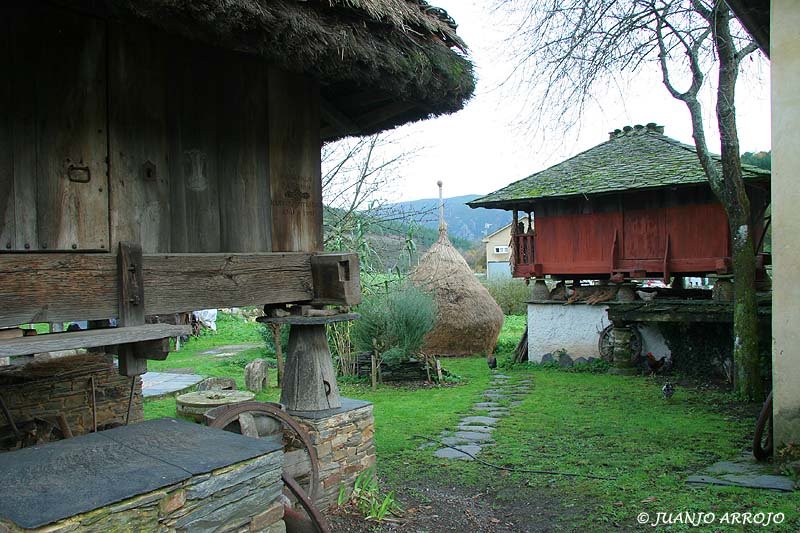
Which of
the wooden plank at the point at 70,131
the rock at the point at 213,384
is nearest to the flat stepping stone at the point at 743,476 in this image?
the wooden plank at the point at 70,131

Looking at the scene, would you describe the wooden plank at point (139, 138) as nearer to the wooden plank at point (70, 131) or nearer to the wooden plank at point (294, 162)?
the wooden plank at point (70, 131)

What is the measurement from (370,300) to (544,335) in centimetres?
376

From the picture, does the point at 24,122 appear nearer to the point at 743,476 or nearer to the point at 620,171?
the point at 743,476

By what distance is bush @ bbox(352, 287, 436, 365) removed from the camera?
10531 millimetres

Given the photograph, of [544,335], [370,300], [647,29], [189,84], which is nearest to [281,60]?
[189,84]

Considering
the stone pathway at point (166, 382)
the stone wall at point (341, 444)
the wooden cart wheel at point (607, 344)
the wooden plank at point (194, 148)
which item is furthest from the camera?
the wooden cart wheel at point (607, 344)

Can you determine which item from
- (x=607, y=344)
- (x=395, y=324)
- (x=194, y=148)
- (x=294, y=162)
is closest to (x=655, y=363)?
(x=607, y=344)

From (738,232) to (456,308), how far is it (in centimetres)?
640

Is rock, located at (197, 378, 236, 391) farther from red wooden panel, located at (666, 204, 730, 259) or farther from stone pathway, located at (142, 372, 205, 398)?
red wooden panel, located at (666, 204, 730, 259)

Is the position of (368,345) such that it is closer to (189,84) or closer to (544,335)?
(544,335)

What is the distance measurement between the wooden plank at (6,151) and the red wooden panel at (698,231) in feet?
33.2

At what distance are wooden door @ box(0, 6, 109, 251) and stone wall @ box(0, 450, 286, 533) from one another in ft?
4.04

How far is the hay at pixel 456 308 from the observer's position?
1325 centimetres

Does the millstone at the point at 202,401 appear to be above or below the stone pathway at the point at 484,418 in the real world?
above
